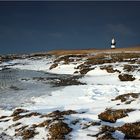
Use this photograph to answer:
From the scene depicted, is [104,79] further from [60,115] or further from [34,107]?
[60,115]

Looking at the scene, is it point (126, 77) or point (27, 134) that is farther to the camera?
point (126, 77)

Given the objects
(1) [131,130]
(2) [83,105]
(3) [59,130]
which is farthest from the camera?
(2) [83,105]

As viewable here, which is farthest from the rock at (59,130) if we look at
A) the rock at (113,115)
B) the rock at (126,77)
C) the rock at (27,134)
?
the rock at (126,77)

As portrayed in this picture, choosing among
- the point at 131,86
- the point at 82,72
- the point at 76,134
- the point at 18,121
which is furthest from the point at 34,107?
the point at 82,72

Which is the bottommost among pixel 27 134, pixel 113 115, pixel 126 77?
pixel 27 134

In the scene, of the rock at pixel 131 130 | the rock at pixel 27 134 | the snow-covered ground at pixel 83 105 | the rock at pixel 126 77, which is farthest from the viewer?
the rock at pixel 126 77

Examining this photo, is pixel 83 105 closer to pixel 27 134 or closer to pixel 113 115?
pixel 113 115

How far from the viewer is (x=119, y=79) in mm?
28578

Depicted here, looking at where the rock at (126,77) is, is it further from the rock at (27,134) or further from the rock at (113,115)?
the rock at (27,134)

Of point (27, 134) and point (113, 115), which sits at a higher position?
point (113, 115)

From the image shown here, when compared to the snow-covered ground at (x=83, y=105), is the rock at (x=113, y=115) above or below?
above

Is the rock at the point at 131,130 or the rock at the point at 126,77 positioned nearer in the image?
the rock at the point at 131,130

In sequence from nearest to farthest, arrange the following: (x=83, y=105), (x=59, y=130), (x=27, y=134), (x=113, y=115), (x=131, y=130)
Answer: (x=131, y=130) → (x=59, y=130) → (x=27, y=134) → (x=113, y=115) → (x=83, y=105)

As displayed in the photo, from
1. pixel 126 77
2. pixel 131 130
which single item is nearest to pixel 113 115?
pixel 131 130
